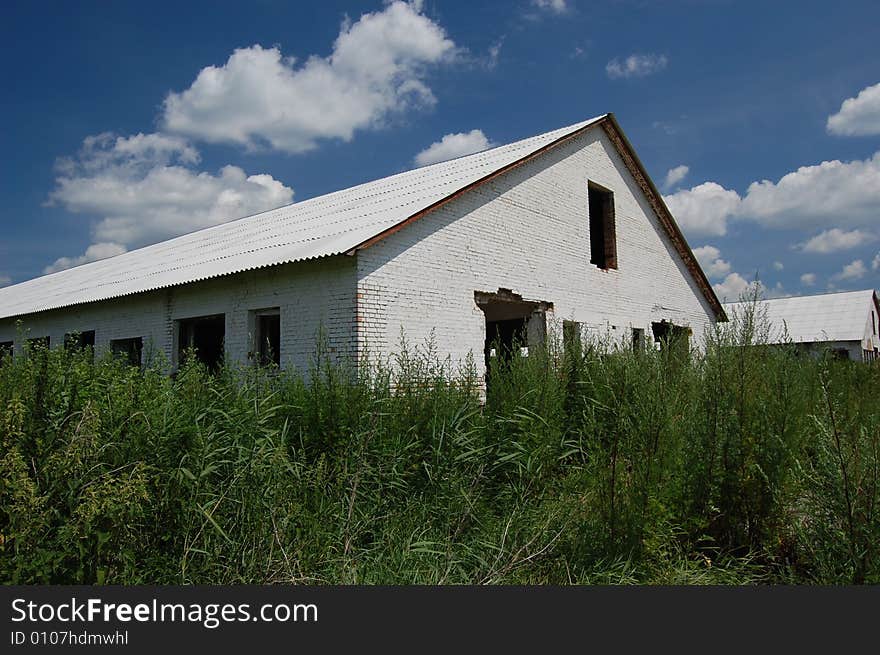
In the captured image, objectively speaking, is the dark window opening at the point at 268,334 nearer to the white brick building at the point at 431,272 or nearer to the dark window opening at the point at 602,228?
the white brick building at the point at 431,272

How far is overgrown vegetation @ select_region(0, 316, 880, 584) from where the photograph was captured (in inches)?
158

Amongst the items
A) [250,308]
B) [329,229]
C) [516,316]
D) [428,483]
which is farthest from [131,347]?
[428,483]

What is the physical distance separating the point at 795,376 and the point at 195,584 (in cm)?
517

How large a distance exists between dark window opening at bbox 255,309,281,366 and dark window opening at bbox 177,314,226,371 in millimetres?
1203

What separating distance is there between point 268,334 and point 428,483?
6.92 metres

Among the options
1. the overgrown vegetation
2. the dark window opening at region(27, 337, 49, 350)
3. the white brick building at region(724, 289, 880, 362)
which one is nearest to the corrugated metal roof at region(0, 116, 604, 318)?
the dark window opening at region(27, 337, 49, 350)

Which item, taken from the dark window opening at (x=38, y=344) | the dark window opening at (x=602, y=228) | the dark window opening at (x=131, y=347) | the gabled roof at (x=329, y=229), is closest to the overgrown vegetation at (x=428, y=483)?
the dark window opening at (x=38, y=344)

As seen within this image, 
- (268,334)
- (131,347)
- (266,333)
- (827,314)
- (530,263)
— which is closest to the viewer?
(266,333)

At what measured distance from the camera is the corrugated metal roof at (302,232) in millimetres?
11047

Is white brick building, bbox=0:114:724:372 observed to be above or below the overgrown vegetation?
→ above

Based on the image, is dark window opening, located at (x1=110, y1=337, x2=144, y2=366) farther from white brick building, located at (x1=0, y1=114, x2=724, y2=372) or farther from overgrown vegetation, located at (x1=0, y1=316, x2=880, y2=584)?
overgrown vegetation, located at (x1=0, y1=316, x2=880, y2=584)

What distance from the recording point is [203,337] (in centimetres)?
1388

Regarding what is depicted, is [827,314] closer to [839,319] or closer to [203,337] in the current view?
[839,319]

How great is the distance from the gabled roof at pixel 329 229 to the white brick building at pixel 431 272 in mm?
66
